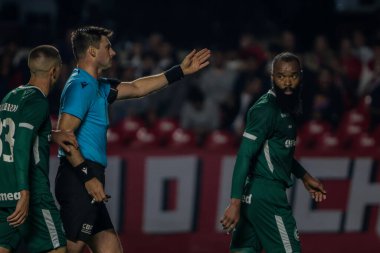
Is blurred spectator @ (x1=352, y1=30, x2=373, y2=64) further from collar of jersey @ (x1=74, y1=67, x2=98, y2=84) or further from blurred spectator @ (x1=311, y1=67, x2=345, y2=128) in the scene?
collar of jersey @ (x1=74, y1=67, x2=98, y2=84)

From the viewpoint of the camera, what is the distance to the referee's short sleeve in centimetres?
598

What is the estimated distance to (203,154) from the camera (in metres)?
9.56

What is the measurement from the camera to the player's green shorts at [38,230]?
6.00m

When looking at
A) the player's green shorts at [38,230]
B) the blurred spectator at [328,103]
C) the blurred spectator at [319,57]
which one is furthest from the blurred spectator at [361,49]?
the player's green shorts at [38,230]

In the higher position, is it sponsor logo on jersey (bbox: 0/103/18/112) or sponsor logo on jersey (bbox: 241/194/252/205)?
sponsor logo on jersey (bbox: 0/103/18/112)

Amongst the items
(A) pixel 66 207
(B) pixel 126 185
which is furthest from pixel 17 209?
(B) pixel 126 185

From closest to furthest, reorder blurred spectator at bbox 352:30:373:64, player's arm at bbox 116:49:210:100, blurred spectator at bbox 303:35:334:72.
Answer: player's arm at bbox 116:49:210:100 → blurred spectator at bbox 303:35:334:72 → blurred spectator at bbox 352:30:373:64

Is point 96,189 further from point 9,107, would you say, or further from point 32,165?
point 9,107

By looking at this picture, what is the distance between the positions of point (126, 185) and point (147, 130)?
81cm

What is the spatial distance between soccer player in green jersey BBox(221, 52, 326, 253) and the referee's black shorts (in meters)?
1.00

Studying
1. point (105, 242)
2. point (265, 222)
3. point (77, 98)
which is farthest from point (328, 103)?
point (77, 98)

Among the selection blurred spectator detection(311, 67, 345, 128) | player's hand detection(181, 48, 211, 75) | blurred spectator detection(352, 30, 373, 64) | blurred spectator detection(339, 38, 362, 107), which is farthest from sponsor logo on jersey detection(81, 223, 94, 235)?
blurred spectator detection(352, 30, 373, 64)

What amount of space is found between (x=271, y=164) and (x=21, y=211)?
177 cm

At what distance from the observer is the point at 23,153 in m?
5.75
